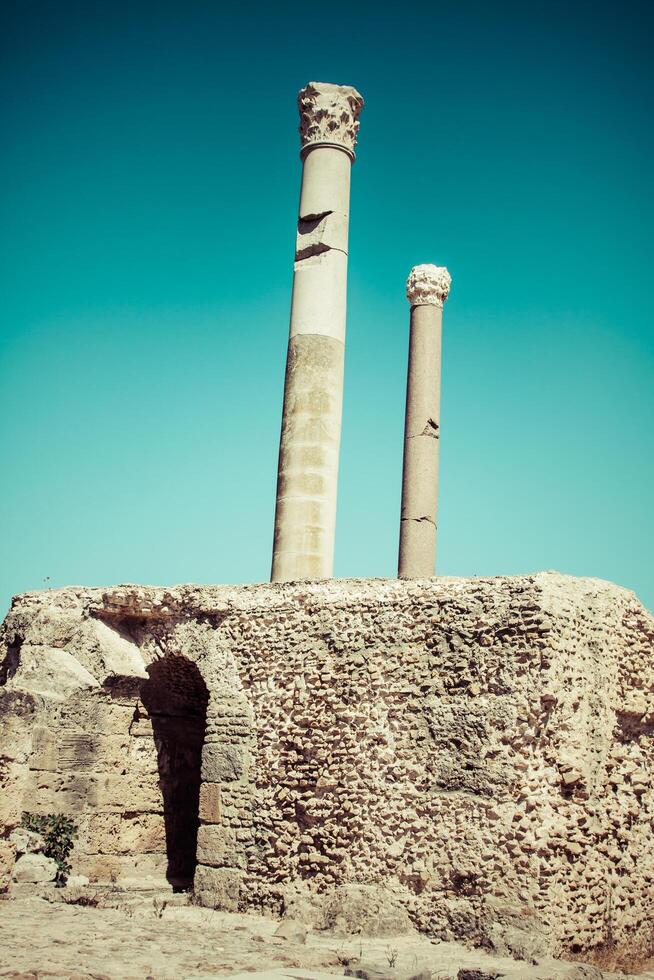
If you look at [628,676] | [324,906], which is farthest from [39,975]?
[628,676]

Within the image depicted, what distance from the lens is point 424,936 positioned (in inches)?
330

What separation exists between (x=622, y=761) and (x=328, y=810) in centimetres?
272

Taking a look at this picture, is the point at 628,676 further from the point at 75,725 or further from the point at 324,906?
the point at 75,725

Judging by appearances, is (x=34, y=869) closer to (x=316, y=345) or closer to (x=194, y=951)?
(x=194, y=951)

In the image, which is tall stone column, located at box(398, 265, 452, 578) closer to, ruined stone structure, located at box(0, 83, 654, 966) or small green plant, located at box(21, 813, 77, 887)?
ruined stone structure, located at box(0, 83, 654, 966)

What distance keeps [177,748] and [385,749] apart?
358 centimetres

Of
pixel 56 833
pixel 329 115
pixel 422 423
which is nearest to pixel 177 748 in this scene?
pixel 56 833

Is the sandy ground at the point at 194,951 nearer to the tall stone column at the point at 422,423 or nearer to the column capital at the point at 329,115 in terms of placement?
the tall stone column at the point at 422,423

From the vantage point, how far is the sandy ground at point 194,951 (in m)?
6.98

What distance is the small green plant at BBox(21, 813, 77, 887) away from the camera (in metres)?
10.3

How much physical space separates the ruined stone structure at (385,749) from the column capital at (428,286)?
808 cm

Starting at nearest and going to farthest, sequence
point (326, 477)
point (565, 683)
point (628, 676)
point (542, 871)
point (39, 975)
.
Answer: point (39, 975)
point (542, 871)
point (565, 683)
point (628, 676)
point (326, 477)

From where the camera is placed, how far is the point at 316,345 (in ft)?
43.7

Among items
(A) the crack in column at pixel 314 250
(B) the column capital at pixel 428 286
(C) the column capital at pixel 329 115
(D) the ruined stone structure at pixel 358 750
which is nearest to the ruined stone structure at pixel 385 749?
(D) the ruined stone structure at pixel 358 750
